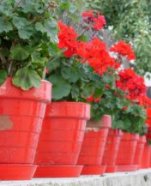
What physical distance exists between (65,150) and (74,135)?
8 centimetres

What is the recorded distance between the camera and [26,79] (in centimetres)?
237

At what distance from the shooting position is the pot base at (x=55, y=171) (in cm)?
291

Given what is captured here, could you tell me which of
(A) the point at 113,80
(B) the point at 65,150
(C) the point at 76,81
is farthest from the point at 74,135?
(A) the point at 113,80

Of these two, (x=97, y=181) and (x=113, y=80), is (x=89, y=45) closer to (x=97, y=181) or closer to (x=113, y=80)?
(x=113, y=80)

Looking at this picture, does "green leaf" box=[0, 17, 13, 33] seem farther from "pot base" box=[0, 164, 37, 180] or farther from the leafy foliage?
the leafy foliage

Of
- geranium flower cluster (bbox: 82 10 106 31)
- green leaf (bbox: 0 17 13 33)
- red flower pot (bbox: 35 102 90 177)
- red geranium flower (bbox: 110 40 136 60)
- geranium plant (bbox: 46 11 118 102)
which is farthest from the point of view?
red geranium flower (bbox: 110 40 136 60)

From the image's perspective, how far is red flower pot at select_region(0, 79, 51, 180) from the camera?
2357 mm

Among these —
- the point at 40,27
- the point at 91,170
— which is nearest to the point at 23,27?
the point at 40,27

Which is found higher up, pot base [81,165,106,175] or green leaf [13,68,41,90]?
green leaf [13,68,41,90]

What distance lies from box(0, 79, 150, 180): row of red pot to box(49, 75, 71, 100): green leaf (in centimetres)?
5

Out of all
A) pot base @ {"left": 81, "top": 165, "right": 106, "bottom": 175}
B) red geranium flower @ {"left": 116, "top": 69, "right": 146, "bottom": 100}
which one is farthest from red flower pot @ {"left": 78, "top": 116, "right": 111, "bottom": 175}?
red geranium flower @ {"left": 116, "top": 69, "right": 146, "bottom": 100}

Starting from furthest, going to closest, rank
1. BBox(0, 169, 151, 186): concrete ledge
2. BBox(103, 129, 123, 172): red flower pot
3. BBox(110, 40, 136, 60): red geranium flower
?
BBox(103, 129, 123, 172): red flower pot < BBox(110, 40, 136, 60): red geranium flower < BBox(0, 169, 151, 186): concrete ledge

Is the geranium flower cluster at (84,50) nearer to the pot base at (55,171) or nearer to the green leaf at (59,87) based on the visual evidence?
the green leaf at (59,87)

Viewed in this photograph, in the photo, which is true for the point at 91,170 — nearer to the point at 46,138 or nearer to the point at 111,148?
the point at 111,148
